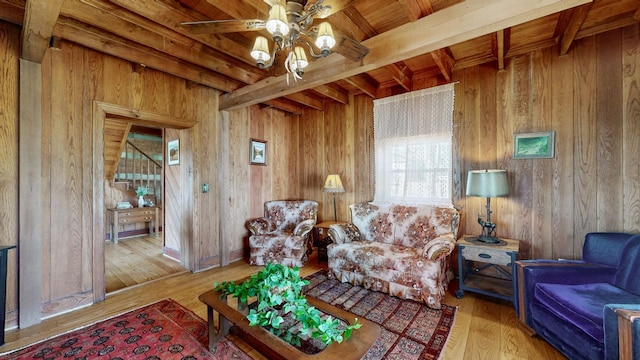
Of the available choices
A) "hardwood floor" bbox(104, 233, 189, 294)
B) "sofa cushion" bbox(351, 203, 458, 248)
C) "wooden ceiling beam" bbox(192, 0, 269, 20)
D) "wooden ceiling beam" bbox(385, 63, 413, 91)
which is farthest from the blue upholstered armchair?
"hardwood floor" bbox(104, 233, 189, 294)

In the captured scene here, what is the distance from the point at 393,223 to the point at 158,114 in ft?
10.3

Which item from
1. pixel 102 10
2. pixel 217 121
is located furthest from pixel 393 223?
pixel 102 10

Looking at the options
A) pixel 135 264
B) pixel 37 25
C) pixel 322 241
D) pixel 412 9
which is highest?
pixel 412 9

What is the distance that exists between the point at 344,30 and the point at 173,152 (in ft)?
10.5

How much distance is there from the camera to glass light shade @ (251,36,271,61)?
1.63m

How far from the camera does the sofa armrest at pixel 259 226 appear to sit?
3646 mm

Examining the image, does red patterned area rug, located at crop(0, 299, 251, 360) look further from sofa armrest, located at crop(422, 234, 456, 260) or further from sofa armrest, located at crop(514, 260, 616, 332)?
sofa armrest, located at crop(514, 260, 616, 332)

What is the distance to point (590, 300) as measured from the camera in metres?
1.61

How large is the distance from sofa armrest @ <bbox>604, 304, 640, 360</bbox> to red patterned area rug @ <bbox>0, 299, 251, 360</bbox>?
212 cm

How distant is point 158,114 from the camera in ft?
9.69

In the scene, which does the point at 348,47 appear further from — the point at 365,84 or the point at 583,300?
the point at 583,300

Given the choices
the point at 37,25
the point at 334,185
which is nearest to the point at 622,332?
the point at 334,185

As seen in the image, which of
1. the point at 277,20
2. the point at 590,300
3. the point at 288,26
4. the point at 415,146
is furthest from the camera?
the point at 415,146

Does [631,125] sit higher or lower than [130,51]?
lower
